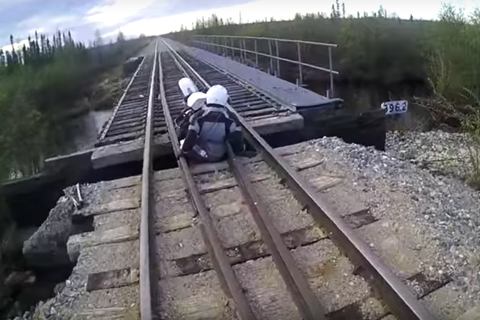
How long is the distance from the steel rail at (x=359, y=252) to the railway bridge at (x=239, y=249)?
0.04 ft

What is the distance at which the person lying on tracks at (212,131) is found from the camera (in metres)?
7.07

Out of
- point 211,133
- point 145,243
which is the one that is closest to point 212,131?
point 211,133

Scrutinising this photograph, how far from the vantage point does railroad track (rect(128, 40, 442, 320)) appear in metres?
3.80

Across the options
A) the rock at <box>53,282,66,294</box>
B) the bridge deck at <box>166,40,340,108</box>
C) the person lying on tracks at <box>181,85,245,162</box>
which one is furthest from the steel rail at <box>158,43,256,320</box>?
the bridge deck at <box>166,40,340,108</box>

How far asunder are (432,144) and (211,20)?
36.0 metres

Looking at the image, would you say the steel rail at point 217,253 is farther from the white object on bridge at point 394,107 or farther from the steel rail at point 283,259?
the white object on bridge at point 394,107

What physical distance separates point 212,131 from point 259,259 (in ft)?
9.33

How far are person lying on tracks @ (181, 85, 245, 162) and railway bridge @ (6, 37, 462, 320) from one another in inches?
8.2

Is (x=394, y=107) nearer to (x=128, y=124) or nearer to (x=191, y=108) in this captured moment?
(x=191, y=108)

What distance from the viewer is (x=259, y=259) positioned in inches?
181

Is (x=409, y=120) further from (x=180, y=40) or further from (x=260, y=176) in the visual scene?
(x=180, y=40)

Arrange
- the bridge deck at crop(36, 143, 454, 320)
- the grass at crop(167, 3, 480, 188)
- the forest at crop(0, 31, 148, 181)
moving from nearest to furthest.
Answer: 1. the bridge deck at crop(36, 143, 454, 320)
2. the forest at crop(0, 31, 148, 181)
3. the grass at crop(167, 3, 480, 188)

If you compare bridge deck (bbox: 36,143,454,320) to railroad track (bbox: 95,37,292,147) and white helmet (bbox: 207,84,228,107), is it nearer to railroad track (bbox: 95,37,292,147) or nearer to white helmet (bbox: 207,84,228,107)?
white helmet (bbox: 207,84,228,107)

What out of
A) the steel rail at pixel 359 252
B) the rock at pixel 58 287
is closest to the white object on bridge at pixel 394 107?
the steel rail at pixel 359 252
